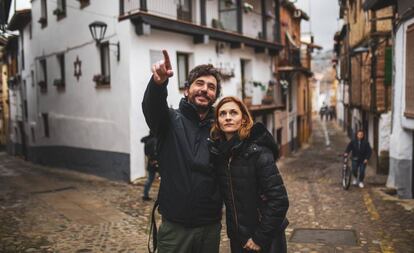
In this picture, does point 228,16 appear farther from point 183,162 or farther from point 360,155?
point 183,162

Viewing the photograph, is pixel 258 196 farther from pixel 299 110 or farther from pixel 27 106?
pixel 299 110

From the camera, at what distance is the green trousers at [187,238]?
10.6 ft

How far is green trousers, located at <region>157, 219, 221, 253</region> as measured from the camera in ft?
10.6

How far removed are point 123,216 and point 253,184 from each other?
6077 millimetres

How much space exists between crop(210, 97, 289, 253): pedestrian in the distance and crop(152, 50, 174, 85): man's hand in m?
0.53

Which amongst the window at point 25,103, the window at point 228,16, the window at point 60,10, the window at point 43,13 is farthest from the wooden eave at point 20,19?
the window at point 228,16

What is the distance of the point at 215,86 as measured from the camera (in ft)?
10.8

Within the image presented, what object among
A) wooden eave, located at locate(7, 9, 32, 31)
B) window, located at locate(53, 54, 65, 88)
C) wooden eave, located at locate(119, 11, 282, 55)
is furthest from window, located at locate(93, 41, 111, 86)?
wooden eave, located at locate(7, 9, 32, 31)

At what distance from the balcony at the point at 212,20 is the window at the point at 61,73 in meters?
5.37

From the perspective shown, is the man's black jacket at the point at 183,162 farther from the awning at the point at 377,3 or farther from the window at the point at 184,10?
the window at the point at 184,10

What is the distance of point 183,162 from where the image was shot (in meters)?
3.16

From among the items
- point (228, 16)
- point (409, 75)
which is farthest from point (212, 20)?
point (409, 75)

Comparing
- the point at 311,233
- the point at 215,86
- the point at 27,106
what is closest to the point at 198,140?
the point at 215,86

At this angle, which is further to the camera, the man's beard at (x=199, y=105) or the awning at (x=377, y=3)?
the awning at (x=377, y=3)
